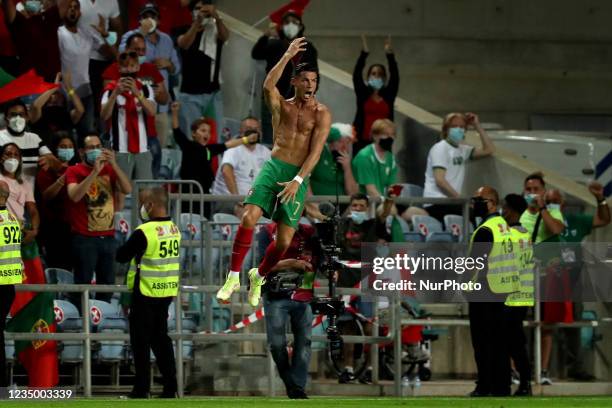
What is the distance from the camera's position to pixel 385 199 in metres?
21.0

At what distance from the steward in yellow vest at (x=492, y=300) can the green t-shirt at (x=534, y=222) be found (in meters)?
1.98

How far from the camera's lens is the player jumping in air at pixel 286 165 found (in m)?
16.5

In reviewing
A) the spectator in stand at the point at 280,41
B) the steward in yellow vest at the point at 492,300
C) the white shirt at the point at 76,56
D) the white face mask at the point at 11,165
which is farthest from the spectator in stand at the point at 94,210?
the steward in yellow vest at the point at 492,300

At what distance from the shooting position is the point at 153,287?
1839 cm

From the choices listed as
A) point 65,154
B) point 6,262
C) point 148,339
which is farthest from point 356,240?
point 6,262

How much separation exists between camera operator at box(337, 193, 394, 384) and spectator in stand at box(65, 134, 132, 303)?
2543 mm

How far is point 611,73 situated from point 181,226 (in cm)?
1412

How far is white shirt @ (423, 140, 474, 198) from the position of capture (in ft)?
75.6

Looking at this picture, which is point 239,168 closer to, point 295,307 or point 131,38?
point 131,38

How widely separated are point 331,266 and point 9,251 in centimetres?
354

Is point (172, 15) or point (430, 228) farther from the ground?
point (172, 15)

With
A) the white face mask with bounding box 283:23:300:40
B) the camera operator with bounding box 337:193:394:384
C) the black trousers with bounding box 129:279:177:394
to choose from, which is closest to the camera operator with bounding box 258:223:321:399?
the black trousers with bounding box 129:279:177:394

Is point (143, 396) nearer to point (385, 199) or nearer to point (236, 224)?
point (236, 224)

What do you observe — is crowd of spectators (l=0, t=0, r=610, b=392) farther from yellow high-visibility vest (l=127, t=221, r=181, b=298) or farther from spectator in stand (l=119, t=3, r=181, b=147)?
yellow high-visibility vest (l=127, t=221, r=181, b=298)
